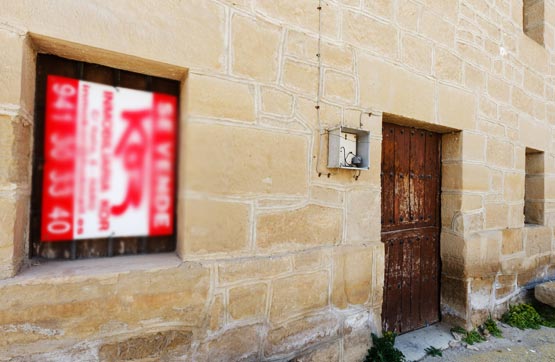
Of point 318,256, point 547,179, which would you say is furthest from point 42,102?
point 547,179

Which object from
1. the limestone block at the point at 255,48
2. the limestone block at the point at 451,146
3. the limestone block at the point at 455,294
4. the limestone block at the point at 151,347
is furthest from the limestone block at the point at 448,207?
the limestone block at the point at 151,347

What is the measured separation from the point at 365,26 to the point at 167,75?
1357 mm

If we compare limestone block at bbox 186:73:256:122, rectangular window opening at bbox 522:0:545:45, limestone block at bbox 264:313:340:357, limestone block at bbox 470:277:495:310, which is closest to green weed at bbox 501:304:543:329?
limestone block at bbox 470:277:495:310

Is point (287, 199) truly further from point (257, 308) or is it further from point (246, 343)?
point (246, 343)

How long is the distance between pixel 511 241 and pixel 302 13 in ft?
10.0

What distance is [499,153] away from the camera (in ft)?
9.88

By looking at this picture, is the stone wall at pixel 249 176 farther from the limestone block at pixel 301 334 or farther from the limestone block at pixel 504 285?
the limestone block at pixel 504 285

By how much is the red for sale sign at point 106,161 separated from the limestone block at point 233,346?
0.59 m

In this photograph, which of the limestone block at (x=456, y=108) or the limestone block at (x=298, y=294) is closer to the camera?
the limestone block at (x=298, y=294)

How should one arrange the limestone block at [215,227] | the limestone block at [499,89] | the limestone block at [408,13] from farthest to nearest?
the limestone block at [499,89], the limestone block at [408,13], the limestone block at [215,227]

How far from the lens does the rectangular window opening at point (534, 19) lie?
141 inches

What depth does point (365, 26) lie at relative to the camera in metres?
2.05

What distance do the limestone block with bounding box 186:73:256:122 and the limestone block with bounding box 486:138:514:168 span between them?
252 centimetres

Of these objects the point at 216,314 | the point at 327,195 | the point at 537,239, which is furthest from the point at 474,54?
the point at 216,314
